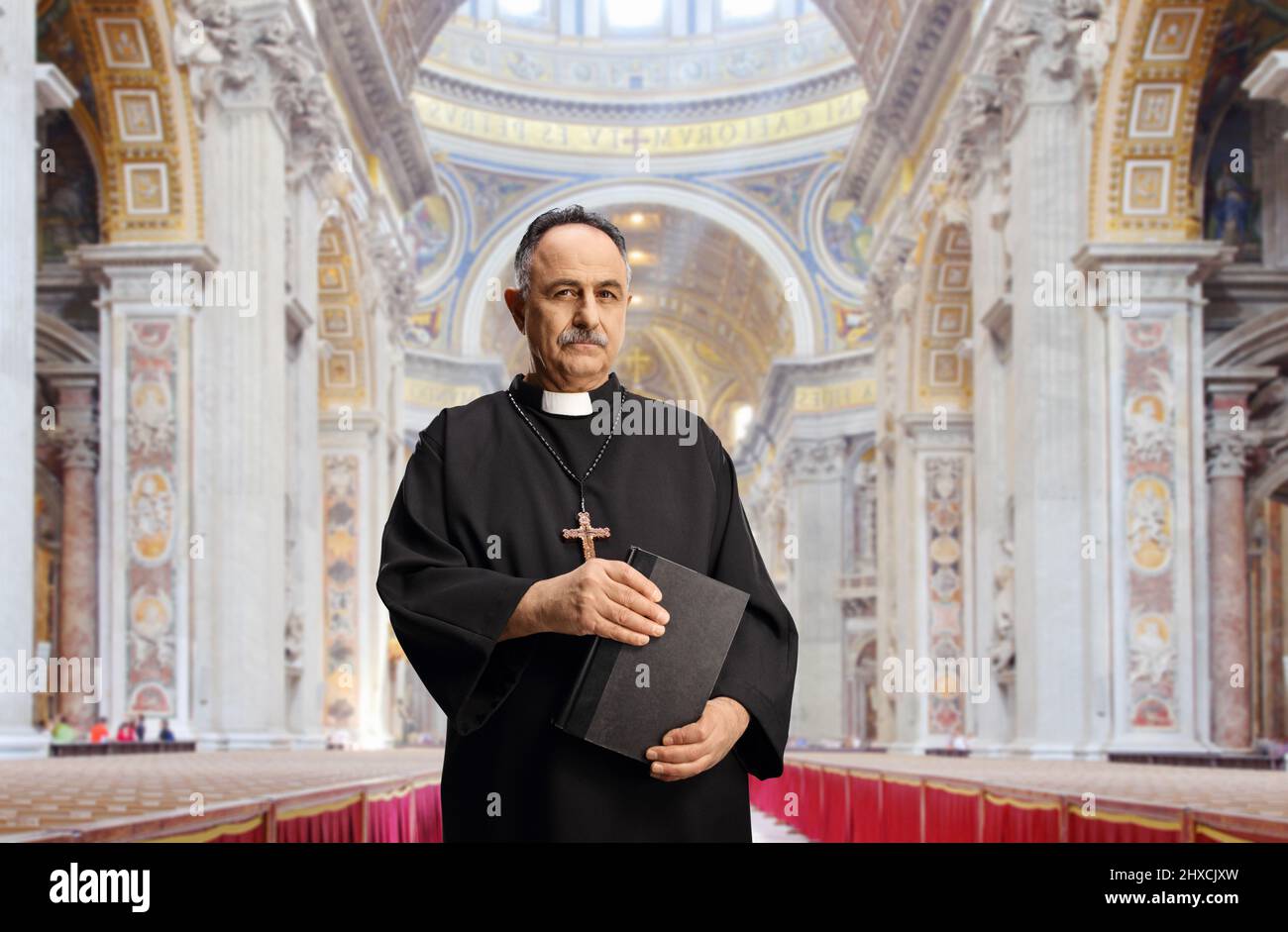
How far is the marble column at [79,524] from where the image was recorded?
44.9 ft

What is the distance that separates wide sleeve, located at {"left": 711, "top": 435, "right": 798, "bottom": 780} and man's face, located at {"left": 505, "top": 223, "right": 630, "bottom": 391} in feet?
0.76

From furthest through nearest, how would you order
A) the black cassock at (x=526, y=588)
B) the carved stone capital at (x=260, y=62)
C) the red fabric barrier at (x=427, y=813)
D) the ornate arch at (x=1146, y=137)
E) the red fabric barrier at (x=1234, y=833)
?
the carved stone capital at (x=260, y=62) < the ornate arch at (x=1146, y=137) < the red fabric barrier at (x=427, y=813) < the red fabric barrier at (x=1234, y=833) < the black cassock at (x=526, y=588)

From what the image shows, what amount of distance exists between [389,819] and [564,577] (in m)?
5.66

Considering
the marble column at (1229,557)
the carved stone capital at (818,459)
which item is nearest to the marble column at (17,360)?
the marble column at (1229,557)

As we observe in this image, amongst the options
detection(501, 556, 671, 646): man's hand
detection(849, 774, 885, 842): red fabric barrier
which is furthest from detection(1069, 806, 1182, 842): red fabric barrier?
detection(849, 774, 885, 842): red fabric barrier

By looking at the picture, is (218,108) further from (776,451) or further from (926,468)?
(776,451)

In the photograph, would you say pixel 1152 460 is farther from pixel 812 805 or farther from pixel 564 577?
pixel 564 577

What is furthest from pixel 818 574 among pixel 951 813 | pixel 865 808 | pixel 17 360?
pixel 17 360

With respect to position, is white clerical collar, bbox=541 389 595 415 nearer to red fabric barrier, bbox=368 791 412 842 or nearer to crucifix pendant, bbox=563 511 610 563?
crucifix pendant, bbox=563 511 610 563

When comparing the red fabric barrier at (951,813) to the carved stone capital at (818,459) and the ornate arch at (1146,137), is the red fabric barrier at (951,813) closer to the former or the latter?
the ornate arch at (1146,137)

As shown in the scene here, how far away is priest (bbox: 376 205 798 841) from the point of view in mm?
1934

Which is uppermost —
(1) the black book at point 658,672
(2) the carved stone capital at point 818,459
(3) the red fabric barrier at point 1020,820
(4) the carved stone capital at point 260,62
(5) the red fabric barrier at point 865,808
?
(4) the carved stone capital at point 260,62
